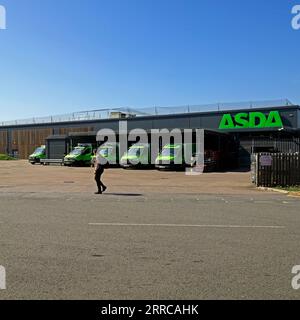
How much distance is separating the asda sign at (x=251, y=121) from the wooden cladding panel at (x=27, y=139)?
28.2 m

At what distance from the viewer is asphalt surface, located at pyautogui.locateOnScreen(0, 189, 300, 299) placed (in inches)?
195

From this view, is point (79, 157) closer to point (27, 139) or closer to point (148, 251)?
point (27, 139)

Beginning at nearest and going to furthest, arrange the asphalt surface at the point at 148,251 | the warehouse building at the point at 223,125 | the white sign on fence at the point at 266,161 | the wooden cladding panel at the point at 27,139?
the asphalt surface at the point at 148,251 → the white sign on fence at the point at 266,161 → the warehouse building at the point at 223,125 → the wooden cladding panel at the point at 27,139

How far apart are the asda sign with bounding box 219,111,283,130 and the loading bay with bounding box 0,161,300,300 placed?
31.0m

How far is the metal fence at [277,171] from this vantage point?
20.2 meters

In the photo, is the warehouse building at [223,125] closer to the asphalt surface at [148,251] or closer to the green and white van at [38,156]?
the green and white van at [38,156]

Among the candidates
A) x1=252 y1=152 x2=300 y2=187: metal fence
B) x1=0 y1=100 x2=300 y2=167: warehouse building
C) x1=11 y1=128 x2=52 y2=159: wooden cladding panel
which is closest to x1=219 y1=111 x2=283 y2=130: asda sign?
x1=0 y1=100 x2=300 y2=167: warehouse building

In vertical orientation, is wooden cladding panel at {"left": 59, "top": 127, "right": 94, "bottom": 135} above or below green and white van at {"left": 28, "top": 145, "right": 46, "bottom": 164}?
above

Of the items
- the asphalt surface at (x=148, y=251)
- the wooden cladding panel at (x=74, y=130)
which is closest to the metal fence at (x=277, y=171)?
the asphalt surface at (x=148, y=251)

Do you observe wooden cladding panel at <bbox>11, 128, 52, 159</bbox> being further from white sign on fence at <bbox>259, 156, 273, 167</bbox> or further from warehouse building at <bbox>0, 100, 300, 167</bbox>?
white sign on fence at <bbox>259, 156, 273, 167</bbox>

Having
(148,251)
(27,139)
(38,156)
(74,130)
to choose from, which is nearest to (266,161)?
(148,251)
